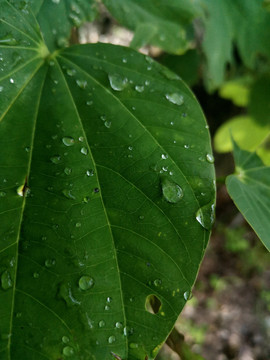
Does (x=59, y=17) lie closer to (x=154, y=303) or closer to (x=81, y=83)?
(x=81, y=83)

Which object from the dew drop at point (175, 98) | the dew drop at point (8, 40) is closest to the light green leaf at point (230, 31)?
the dew drop at point (175, 98)

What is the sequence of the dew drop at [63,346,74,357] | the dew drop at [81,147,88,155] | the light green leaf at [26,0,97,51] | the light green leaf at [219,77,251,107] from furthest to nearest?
1. the light green leaf at [219,77,251,107]
2. the light green leaf at [26,0,97,51]
3. the dew drop at [81,147,88,155]
4. the dew drop at [63,346,74,357]

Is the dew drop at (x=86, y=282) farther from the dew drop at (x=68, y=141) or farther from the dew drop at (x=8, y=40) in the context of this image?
the dew drop at (x=8, y=40)

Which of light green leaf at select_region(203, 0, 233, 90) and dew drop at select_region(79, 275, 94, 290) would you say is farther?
light green leaf at select_region(203, 0, 233, 90)

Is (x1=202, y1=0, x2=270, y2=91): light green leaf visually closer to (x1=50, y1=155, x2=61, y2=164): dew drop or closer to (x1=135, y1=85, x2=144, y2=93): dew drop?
(x1=135, y1=85, x2=144, y2=93): dew drop

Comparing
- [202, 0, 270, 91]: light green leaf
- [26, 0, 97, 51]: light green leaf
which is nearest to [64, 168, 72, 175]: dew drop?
[26, 0, 97, 51]: light green leaf

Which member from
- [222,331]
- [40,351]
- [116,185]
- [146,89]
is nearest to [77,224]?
[116,185]

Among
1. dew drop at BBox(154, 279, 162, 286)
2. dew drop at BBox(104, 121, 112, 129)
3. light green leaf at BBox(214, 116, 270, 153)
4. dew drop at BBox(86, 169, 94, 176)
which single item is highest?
dew drop at BBox(104, 121, 112, 129)
